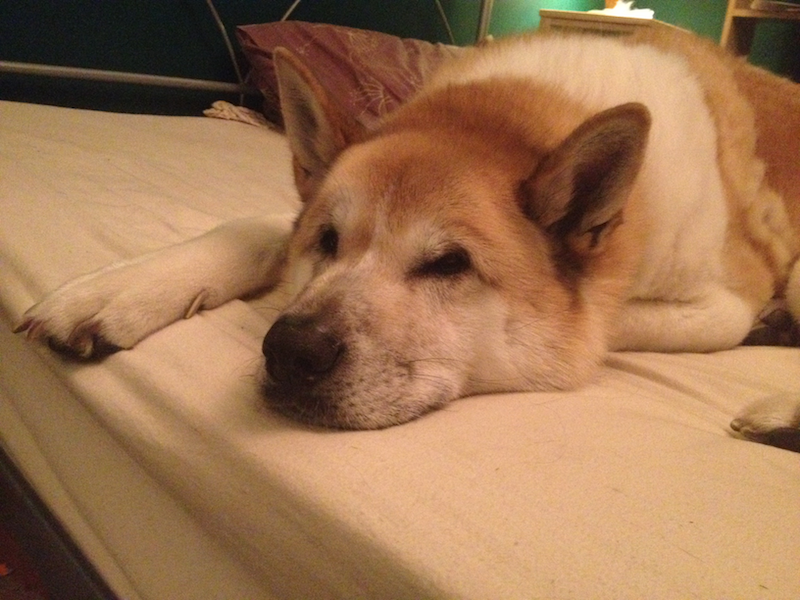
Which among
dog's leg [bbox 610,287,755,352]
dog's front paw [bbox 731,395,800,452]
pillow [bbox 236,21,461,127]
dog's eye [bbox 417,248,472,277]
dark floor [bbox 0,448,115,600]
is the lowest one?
dark floor [bbox 0,448,115,600]

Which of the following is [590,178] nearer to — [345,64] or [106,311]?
[106,311]

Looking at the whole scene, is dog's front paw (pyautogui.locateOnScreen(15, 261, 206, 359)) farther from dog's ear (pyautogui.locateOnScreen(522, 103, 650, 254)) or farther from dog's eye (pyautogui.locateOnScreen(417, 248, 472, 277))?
dog's ear (pyautogui.locateOnScreen(522, 103, 650, 254))

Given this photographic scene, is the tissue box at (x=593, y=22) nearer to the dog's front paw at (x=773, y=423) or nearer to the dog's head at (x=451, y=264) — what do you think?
the dog's head at (x=451, y=264)

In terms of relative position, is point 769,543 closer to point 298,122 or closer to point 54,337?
point 54,337

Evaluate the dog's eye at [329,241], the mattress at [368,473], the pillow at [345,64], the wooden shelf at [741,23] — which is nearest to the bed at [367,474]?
the mattress at [368,473]

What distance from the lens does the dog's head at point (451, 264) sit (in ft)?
2.43

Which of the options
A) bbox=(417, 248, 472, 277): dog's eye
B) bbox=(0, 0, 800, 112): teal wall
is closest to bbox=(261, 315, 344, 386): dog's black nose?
bbox=(417, 248, 472, 277): dog's eye

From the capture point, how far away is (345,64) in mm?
2656

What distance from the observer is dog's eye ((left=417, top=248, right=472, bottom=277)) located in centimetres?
89

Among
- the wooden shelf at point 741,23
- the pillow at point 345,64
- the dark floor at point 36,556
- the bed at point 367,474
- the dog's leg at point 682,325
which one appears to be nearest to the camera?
the bed at point 367,474

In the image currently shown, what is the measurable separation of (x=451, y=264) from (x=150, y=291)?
48 cm

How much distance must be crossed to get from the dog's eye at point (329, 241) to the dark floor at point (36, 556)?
2.18 ft

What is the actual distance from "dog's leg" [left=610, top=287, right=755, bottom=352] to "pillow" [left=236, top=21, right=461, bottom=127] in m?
1.73

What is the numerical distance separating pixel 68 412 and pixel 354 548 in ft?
2.08
